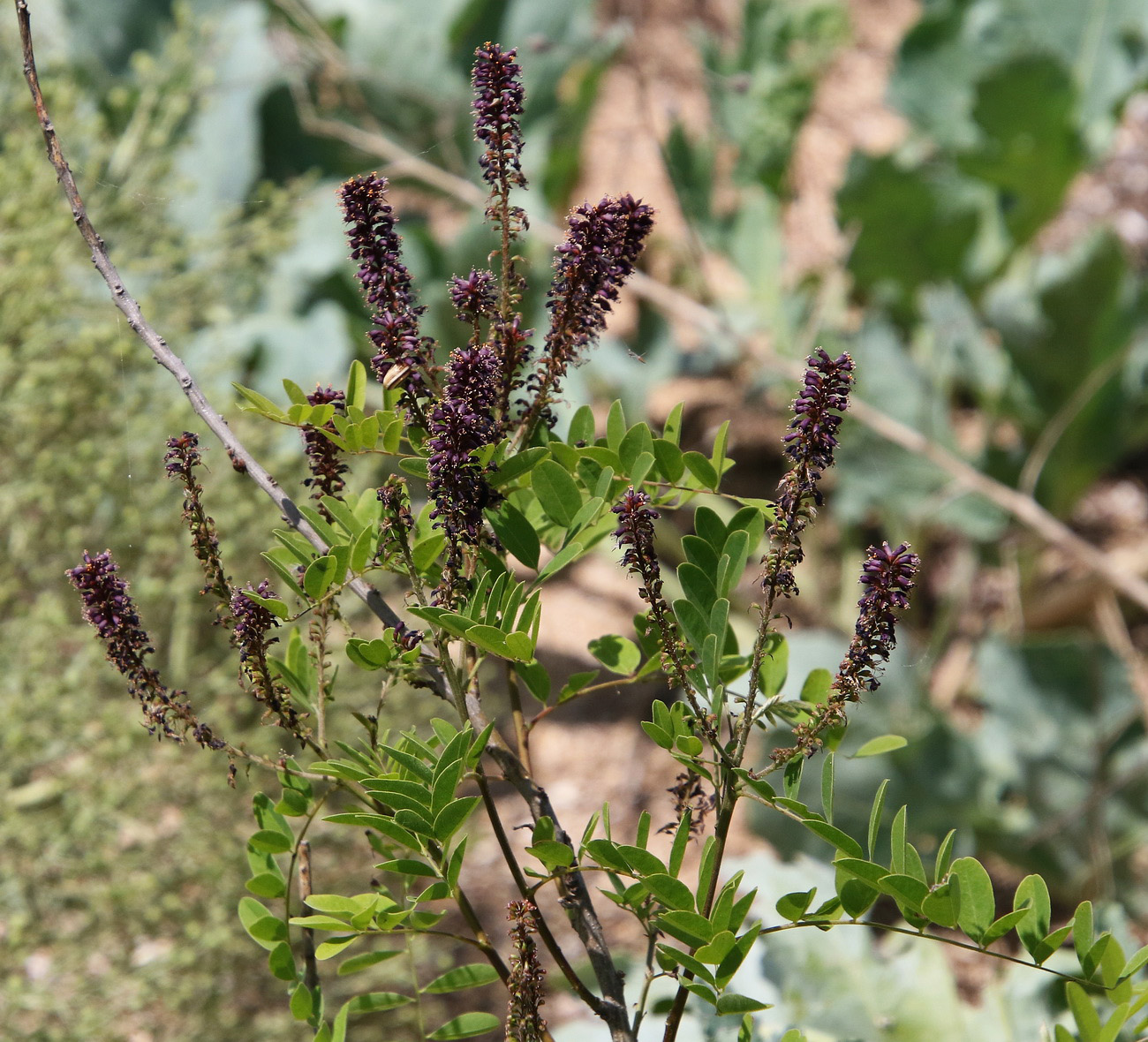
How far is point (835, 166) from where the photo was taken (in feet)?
8.39

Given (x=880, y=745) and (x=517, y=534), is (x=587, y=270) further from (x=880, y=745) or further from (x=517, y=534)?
(x=880, y=745)

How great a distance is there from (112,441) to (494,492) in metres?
0.88

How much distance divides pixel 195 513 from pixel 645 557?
0.16 m

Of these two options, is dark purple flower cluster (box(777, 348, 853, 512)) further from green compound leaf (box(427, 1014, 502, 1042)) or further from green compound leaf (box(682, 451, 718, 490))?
green compound leaf (box(427, 1014, 502, 1042))

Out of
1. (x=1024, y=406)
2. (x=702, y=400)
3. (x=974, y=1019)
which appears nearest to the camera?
(x=974, y=1019)

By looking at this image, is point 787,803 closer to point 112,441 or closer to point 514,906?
point 514,906

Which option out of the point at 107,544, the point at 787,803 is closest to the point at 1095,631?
the point at 107,544

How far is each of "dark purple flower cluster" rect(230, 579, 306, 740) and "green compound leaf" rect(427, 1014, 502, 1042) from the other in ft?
0.46

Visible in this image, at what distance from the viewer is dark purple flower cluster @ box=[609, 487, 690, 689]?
0.37m

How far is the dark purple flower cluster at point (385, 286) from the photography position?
1.30 ft

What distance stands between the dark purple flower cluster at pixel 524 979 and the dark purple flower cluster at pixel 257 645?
107 mm

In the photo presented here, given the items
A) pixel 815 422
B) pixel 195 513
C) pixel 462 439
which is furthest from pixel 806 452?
pixel 195 513

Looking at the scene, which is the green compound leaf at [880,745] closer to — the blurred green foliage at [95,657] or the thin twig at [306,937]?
the thin twig at [306,937]

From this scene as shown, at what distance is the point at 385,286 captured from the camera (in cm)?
41
